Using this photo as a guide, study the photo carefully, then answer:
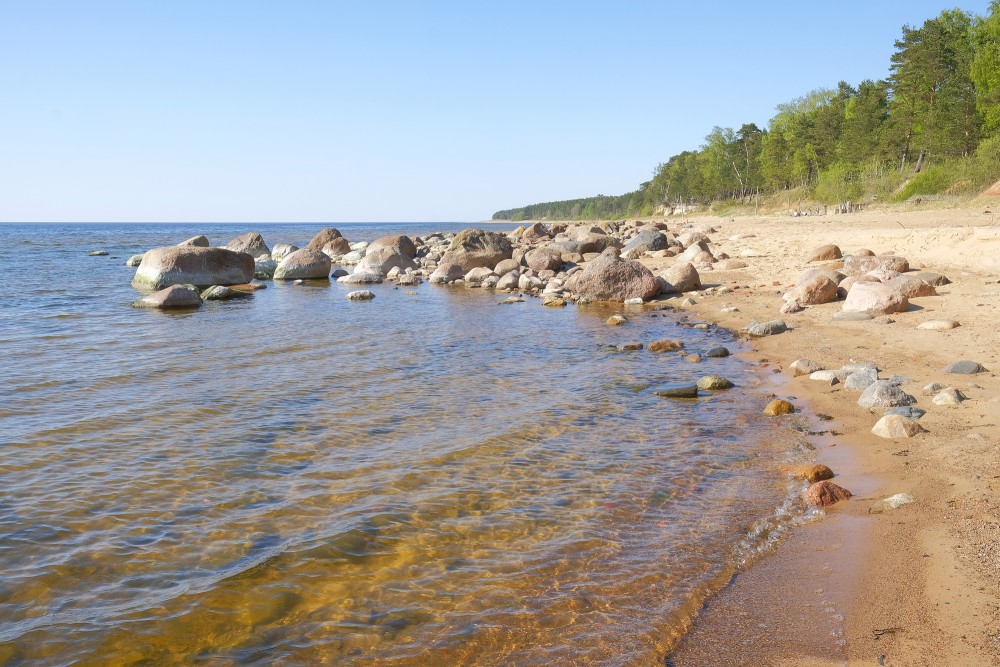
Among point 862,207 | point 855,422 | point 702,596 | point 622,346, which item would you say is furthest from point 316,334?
point 862,207

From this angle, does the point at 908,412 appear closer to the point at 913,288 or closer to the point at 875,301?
the point at 875,301

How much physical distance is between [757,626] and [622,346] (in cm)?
867

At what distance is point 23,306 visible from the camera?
1805 cm

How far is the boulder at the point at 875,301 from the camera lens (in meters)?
12.3

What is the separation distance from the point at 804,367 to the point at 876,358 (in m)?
1.13

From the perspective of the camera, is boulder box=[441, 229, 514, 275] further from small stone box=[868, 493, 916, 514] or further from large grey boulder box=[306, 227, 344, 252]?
small stone box=[868, 493, 916, 514]

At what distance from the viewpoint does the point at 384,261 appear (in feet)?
90.3

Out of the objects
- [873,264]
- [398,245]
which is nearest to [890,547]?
[873,264]

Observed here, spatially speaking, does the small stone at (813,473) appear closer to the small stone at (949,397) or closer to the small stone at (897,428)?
the small stone at (897,428)

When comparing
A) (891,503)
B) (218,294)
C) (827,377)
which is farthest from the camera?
(218,294)

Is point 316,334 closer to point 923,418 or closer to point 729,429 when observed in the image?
point 729,429

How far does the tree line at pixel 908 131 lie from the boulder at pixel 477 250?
26823 millimetres

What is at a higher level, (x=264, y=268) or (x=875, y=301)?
(x=264, y=268)

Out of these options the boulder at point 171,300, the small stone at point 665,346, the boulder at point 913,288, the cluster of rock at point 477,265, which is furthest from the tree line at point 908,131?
the boulder at point 171,300
